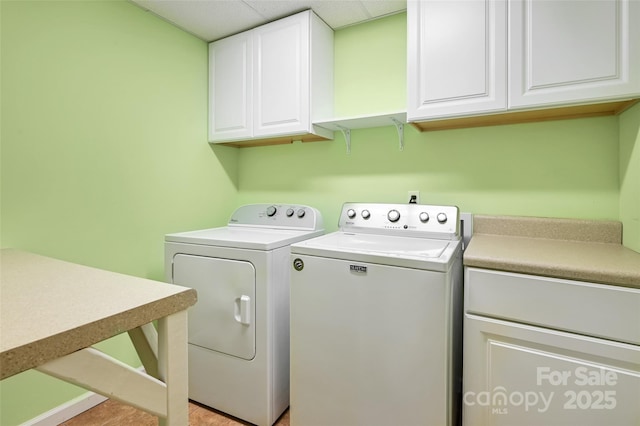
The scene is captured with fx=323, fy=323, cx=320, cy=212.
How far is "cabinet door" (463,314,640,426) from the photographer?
1.03 metres

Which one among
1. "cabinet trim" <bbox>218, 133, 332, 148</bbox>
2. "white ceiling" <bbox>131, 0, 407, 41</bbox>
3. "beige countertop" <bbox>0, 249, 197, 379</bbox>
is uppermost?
"white ceiling" <bbox>131, 0, 407, 41</bbox>

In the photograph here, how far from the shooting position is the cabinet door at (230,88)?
2154 millimetres

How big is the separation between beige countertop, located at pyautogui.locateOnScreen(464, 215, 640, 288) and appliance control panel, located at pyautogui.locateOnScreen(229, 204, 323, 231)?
0.93 m

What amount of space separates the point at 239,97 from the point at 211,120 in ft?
0.96

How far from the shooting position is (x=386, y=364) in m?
1.28

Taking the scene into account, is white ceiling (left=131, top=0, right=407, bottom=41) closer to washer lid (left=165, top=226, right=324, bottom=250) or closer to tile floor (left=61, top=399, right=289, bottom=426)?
washer lid (left=165, top=226, right=324, bottom=250)

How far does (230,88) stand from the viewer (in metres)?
2.23

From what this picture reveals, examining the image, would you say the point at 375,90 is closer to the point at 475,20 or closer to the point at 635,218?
the point at 475,20

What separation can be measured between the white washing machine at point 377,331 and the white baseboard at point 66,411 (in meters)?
1.11

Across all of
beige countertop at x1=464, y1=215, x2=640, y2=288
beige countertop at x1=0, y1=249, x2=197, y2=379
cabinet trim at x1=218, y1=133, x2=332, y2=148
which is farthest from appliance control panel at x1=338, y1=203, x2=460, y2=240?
beige countertop at x1=0, y1=249, x2=197, y2=379

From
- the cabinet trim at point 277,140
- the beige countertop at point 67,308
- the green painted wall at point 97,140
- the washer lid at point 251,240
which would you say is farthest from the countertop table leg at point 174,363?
the cabinet trim at point 277,140

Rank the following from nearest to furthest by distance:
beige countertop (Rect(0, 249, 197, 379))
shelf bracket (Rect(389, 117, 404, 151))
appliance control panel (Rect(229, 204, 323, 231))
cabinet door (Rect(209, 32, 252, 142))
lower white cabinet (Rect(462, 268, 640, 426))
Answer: beige countertop (Rect(0, 249, 197, 379)), lower white cabinet (Rect(462, 268, 640, 426)), shelf bracket (Rect(389, 117, 404, 151)), appliance control panel (Rect(229, 204, 323, 231)), cabinet door (Rect(209, 32, 252, 142))

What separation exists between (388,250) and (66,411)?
5.86 feet

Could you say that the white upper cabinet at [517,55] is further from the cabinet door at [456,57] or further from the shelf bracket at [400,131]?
the shelf bracket at [400,131]
